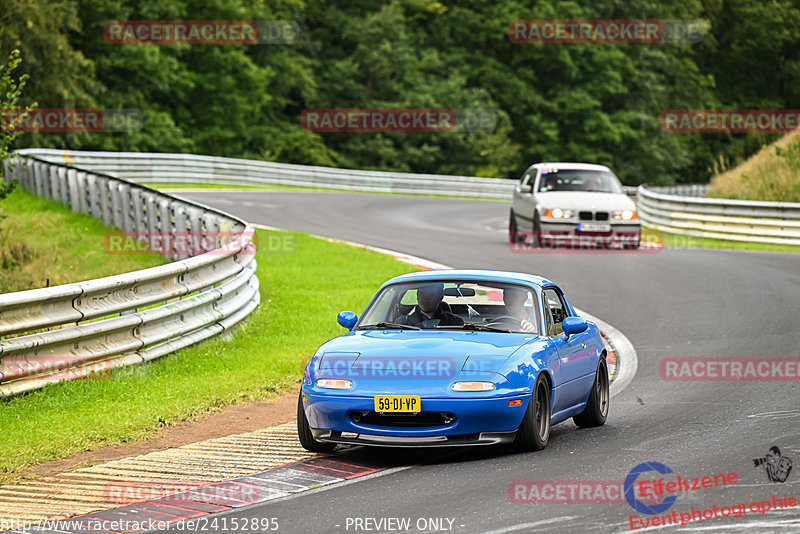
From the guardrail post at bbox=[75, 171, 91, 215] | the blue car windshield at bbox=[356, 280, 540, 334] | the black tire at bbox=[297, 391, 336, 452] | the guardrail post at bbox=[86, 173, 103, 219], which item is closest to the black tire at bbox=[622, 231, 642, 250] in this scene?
the guardrail post at bbox=[86, 173, 103, 219]

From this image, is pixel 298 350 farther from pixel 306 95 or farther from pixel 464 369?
pixel 306 95

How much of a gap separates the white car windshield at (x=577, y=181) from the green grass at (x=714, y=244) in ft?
6.91

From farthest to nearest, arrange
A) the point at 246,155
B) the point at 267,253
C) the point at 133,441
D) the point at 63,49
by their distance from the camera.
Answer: the point at 246,155, the point at 63,49, the point at 267,253, the point at 133,441

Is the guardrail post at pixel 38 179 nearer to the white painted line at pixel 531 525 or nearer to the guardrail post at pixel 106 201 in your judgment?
the guardrail post at pixel 106 201

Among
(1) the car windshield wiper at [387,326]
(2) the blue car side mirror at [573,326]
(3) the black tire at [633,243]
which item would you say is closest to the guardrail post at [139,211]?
(3) the black tire at [633,243]

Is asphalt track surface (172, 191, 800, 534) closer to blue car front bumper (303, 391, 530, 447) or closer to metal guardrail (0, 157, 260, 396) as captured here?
blue car front bumper (303, 391, 530, 447)

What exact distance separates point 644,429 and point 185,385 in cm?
416

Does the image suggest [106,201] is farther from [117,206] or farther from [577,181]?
[577,181]

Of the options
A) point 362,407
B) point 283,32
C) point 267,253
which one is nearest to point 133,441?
point 362,407

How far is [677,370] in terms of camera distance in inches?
486

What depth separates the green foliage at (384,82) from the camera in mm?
48406

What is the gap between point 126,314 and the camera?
36.6 feet

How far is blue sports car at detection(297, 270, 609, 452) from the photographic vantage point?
805cm

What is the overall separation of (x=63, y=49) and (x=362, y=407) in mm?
38238
